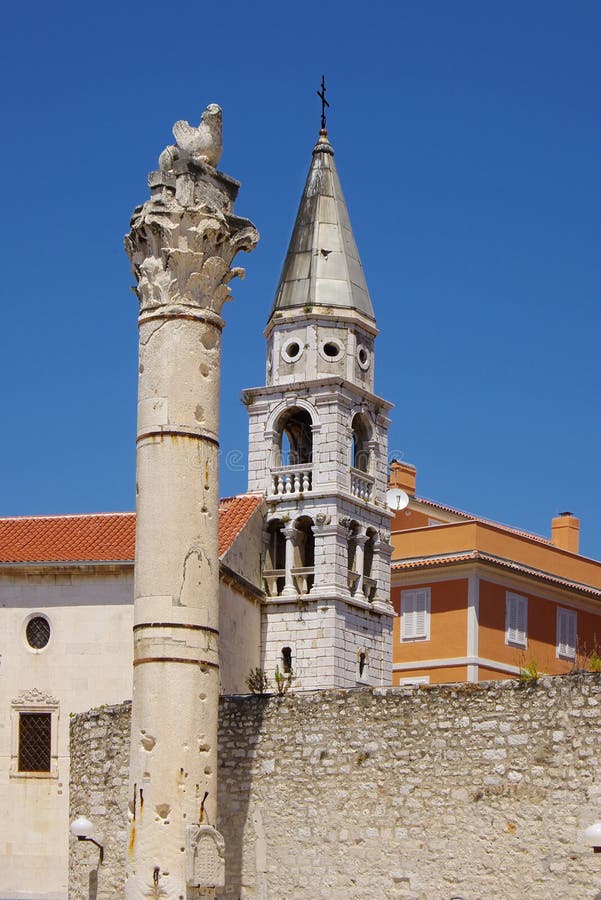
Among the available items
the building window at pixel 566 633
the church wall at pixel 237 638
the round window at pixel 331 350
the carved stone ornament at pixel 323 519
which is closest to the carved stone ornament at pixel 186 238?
the church wall at pixel 237 638

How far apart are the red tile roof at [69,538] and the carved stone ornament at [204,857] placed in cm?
1262

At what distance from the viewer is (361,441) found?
42.0 m

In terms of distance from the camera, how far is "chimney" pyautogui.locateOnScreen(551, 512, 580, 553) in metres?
51.4

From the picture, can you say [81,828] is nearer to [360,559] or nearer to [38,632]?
[38,632]

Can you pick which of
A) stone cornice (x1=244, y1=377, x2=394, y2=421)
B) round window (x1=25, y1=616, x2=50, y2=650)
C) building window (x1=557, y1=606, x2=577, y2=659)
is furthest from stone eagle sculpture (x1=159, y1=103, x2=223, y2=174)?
building window (x1=557, y1=606, x2=577, y2=659)

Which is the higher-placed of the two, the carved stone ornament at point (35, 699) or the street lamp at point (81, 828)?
the carved stone ornament at point (35, 699)

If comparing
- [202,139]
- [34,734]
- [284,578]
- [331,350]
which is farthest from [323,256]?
[202,139]

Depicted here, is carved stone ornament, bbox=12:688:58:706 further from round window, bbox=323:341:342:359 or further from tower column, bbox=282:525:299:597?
round window, bbox=323:341:342:359

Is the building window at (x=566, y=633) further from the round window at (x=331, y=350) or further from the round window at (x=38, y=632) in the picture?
the round window at (x=38, y=632)

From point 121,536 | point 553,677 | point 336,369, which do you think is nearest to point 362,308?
point 336,369

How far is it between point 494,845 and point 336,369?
74.5ft

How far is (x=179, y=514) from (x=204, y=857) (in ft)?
12.1

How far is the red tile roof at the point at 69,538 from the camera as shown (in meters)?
32.5

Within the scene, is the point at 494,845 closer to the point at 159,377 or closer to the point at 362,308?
the point at 159,377
